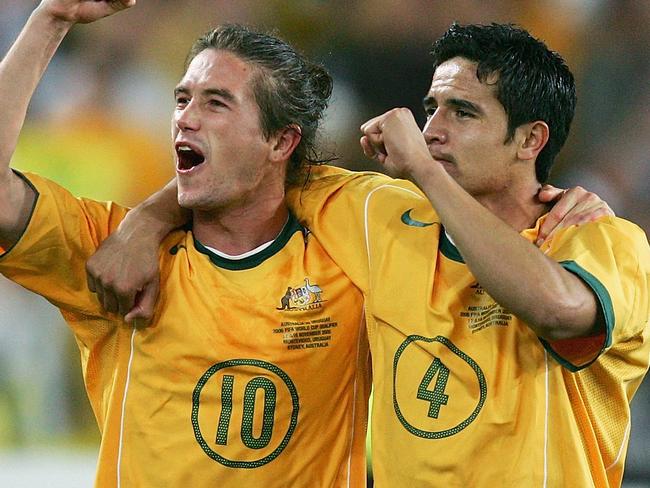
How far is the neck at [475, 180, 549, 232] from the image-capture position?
6.63 ft

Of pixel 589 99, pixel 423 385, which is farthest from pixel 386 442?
pixel 589 99

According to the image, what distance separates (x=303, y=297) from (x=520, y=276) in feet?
1.74

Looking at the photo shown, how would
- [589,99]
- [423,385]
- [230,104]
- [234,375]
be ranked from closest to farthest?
[423,385]
[234,375]
[230,104]
[589,99]

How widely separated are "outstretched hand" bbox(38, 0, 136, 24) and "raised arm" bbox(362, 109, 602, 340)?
2.10ft

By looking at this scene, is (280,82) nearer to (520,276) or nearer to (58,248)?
(58,248)

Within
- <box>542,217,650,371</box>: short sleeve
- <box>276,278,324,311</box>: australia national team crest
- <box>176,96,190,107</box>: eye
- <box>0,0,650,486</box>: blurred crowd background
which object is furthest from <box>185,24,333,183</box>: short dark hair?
<box>0,0,650,486</box>: blurred crowd background

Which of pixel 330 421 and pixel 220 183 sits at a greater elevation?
pixel 220 183

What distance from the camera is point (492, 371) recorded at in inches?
71.8

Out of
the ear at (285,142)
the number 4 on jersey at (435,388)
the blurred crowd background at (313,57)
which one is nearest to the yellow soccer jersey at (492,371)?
the number 4 on jersey at (435,388)

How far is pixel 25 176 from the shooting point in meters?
1.97

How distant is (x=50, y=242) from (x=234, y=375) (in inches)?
17.5

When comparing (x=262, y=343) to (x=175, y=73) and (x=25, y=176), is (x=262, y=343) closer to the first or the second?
(x=25, y=176)

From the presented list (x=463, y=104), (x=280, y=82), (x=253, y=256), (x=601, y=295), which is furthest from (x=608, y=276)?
(x=280, y=82)

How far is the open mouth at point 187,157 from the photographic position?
6.89ft
